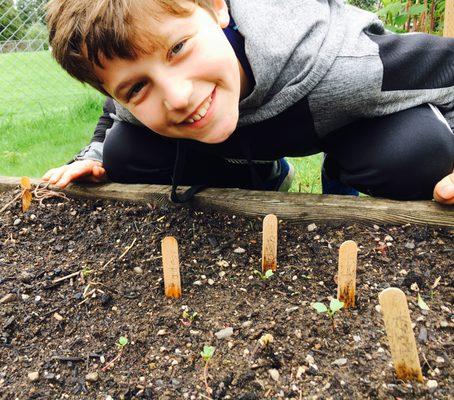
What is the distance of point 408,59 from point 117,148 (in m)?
1.13

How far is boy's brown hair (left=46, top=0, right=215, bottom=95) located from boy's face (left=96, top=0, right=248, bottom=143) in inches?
0.8

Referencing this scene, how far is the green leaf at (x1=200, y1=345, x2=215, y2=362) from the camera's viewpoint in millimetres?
1085

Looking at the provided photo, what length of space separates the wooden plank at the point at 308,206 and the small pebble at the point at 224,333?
18.0 inches

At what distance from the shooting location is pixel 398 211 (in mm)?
1390

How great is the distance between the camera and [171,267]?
1256 millimetres

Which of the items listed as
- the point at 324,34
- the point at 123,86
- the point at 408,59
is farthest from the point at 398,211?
the point at 123,86

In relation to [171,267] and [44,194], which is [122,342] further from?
[44,194]

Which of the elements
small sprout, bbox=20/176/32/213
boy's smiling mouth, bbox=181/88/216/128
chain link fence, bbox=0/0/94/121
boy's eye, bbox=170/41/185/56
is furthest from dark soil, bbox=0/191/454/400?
chain link fence, bbox=0/0/94/121

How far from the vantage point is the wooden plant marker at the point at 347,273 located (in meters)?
1.08

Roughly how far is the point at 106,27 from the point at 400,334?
3.14 ft

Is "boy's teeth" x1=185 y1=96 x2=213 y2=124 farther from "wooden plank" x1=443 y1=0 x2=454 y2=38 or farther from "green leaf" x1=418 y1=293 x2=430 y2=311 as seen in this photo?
"wooden plank" x1=443 y1=0 x2=454 y2=38

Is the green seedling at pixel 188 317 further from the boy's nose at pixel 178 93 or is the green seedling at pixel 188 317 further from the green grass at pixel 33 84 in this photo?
the green grass at pixel 33 84

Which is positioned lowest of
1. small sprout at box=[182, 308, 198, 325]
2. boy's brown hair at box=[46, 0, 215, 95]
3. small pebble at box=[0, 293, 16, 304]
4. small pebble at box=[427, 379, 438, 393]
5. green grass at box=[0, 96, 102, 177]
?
green grass at box=[0, 96, 102, 177]

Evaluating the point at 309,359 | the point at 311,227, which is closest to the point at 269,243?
the point at 311,227
